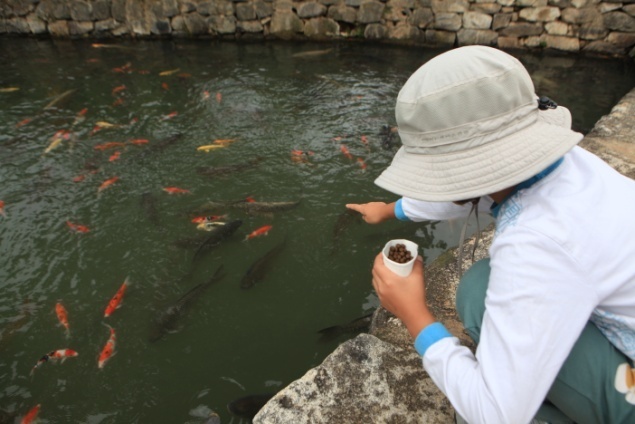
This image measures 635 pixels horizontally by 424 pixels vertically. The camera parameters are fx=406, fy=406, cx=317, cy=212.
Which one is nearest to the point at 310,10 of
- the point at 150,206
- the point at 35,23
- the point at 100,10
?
the point at 100,10

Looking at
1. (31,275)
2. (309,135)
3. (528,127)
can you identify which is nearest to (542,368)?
(528,127)

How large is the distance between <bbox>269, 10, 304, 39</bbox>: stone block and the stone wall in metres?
0.02

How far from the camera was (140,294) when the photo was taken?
3.93 meters

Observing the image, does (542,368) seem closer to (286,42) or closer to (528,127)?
(528,127)

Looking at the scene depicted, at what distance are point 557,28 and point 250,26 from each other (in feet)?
25.5

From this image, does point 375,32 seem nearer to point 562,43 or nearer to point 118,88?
point 562,43

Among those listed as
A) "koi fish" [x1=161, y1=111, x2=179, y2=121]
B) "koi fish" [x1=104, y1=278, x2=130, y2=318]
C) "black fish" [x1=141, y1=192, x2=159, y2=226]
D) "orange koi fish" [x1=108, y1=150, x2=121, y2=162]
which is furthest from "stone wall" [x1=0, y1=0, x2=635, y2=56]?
"koi fish" [x1=104, y1=278, x2=130, y2=318]

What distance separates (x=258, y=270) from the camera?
160 inches

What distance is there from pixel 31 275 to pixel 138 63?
6.94 meters

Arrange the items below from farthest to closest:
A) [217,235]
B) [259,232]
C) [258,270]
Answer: [259,232], [217,235], [258,270]

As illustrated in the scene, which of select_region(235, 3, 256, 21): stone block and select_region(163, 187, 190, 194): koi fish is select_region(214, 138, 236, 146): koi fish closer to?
select_region(163, 187, 190, 194): koi fish

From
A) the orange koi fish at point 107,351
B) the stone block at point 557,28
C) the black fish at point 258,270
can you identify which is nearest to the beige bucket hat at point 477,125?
the black fish at point 258,270

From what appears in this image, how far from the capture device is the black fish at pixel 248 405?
9.34 feet

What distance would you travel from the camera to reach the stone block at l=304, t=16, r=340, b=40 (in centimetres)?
1084
